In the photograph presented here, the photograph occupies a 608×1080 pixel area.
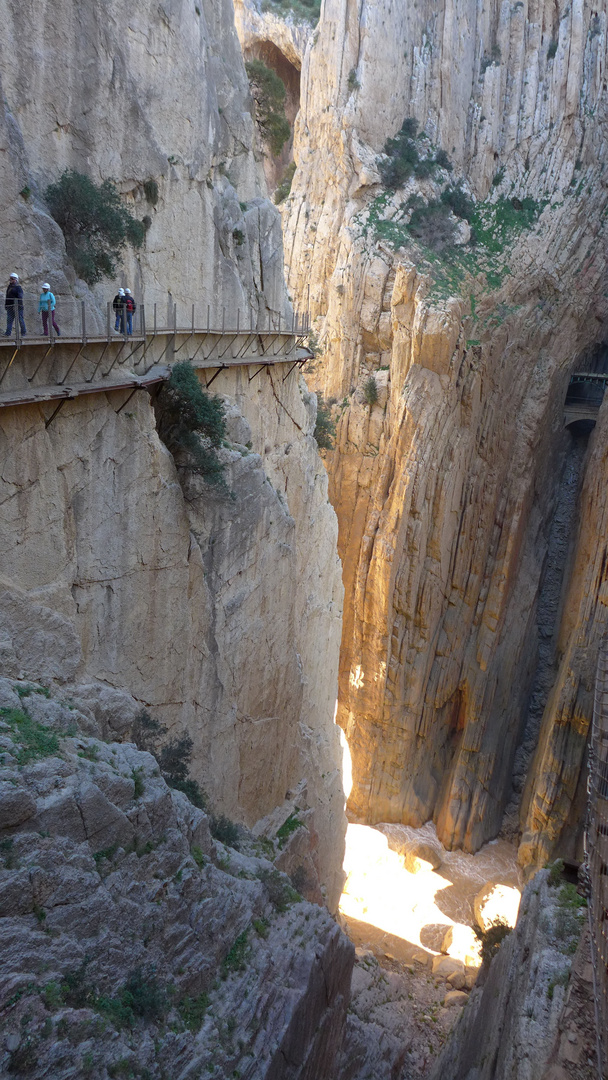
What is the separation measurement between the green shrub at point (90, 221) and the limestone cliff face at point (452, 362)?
1709cm

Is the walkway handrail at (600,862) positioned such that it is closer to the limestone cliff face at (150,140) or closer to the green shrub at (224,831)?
the green shrub at (224,831)

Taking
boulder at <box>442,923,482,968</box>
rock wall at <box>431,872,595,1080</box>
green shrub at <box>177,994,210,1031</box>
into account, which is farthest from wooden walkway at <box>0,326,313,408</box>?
boulder at <box>442,923,482,968</box>

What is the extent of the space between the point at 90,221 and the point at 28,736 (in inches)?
314

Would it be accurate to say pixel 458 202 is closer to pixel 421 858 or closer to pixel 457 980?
pixel 421 858

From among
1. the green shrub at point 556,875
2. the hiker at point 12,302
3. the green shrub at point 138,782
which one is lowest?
the green shrub at point 556,875

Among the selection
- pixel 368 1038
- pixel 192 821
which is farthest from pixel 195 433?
pixel 368 1038

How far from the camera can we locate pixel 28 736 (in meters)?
8.55

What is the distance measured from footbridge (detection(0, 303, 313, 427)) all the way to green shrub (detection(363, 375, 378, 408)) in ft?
38.6

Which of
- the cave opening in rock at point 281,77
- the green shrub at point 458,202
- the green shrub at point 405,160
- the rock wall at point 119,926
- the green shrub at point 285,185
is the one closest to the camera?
the rock wall at point 119,926

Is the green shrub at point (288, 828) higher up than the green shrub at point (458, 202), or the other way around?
the green shrub at point (458, 202)

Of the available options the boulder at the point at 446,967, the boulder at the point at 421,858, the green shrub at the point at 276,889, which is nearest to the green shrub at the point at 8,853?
the green shrub at the point at 276,889

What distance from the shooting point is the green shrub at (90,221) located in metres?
11.6

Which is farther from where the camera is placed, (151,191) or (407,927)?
(407,927)

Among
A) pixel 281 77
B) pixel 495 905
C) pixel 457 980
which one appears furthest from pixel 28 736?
pixel 281 77
